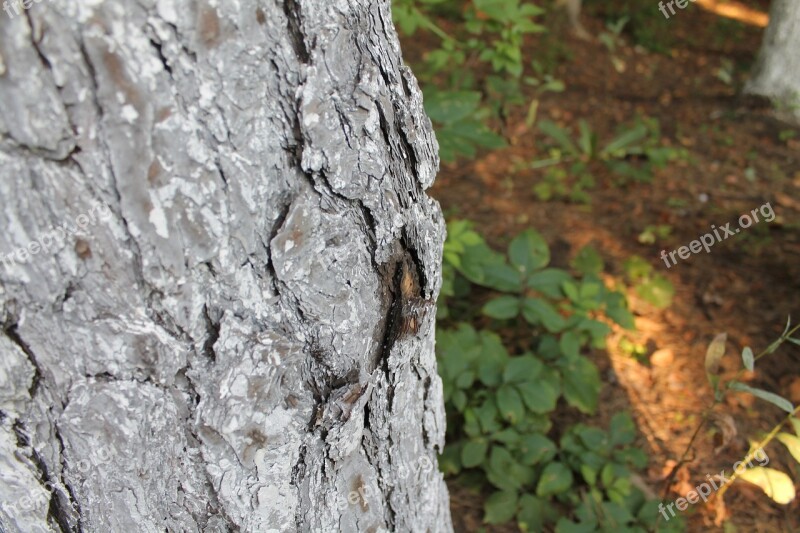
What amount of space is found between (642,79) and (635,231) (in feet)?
9.23

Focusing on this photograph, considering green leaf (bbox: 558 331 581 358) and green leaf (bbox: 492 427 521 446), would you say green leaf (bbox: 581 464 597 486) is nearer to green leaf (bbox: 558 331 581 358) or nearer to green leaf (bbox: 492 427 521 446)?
green leaf (bbox: 492 427 521 446)

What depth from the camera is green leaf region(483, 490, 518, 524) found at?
1.96m

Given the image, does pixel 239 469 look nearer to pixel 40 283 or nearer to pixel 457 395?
pixel 40 283

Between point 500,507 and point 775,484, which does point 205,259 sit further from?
point 775,484

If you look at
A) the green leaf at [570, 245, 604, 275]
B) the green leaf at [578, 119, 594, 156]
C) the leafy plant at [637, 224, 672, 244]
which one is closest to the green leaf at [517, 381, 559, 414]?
the green leaf at [570, 245, 604, 275]

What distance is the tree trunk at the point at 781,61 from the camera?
4.59m

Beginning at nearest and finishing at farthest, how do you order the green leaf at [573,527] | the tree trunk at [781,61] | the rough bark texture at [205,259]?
the rough bark texture at [205,259] < the green leaf at [573,527] < the tree trunk at [781,61]

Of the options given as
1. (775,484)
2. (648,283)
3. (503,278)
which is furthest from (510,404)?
(648,283)

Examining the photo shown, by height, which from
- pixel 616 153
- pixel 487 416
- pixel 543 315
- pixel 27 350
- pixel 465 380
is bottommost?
pixel 27 350

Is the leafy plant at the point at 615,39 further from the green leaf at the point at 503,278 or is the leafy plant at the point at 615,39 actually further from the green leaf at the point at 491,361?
the green leaf at the point at 491,361

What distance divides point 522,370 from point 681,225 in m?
1.82

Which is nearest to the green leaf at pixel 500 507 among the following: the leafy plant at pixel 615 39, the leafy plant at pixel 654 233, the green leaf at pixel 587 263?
the green leaf at pixel 587 263

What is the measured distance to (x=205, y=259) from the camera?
0.88 m

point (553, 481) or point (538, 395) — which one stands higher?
point (538, 395)
